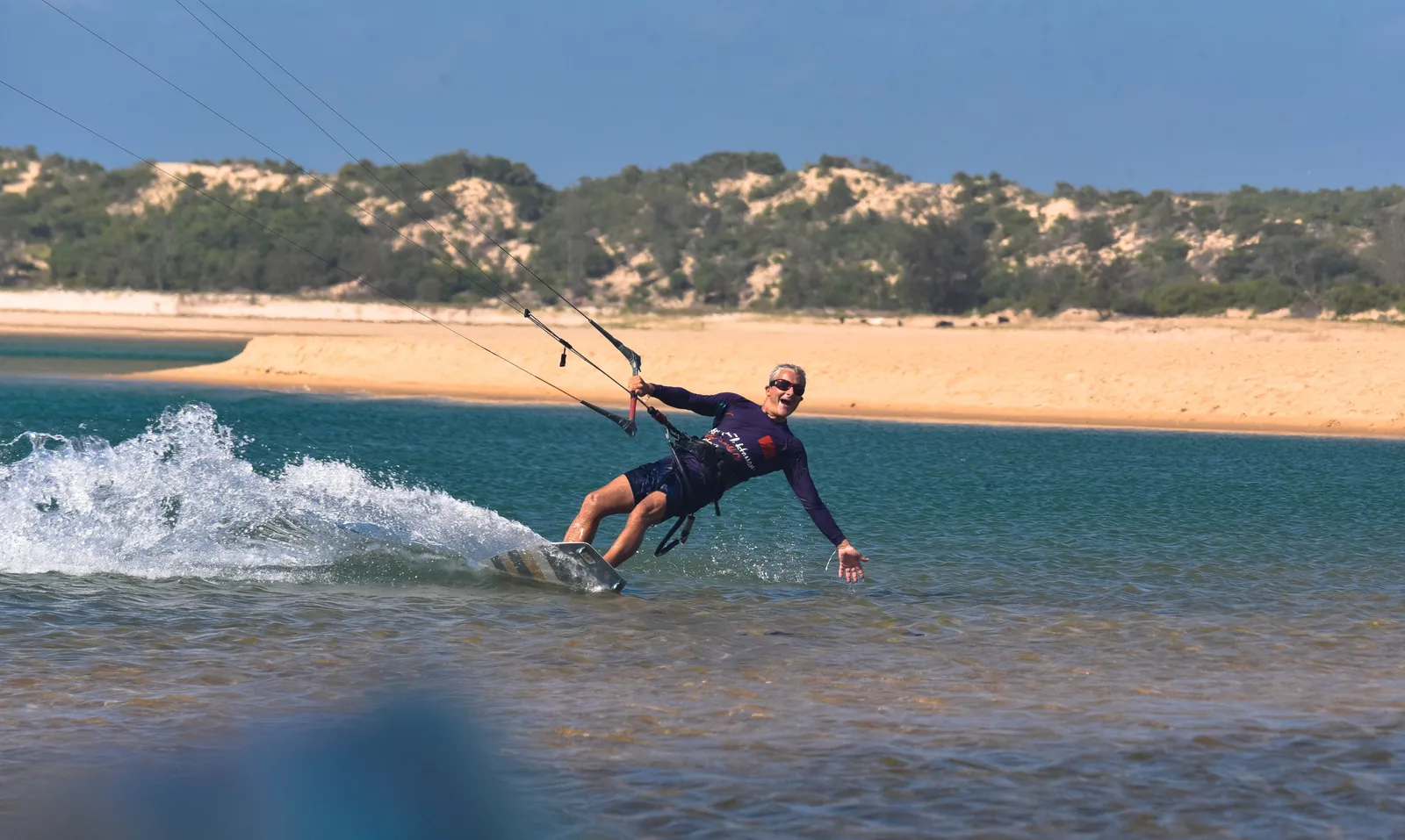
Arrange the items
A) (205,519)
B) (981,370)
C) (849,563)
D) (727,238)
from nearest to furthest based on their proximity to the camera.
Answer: (849,563) → (205,519) → (981,370) → (727,238)

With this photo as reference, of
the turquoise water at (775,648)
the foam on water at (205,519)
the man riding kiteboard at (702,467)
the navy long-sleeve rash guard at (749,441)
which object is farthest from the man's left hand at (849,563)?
the foam on water at (205,519)

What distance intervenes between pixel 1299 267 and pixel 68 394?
4532 cm

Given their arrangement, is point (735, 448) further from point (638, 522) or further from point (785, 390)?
point (638, 522)

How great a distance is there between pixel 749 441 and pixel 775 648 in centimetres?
192

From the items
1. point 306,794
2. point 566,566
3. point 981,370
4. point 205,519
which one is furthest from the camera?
point 981,370

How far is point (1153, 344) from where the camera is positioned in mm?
32781

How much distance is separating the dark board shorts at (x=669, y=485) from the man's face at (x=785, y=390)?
71 cm

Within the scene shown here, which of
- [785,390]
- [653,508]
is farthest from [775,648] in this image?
[785,390]

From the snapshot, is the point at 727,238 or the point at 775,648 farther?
the point at 727,238

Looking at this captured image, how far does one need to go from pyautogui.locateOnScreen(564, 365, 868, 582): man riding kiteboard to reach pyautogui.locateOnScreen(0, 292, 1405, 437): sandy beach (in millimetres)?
18263

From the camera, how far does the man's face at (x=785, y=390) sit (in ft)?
34.0

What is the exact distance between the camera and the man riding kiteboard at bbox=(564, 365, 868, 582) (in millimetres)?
10398

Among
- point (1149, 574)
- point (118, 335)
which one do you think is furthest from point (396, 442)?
point (118, 335)

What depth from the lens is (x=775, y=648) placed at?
29.3 feet
